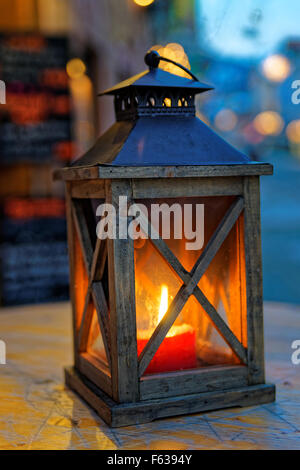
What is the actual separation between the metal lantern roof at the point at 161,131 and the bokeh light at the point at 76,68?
100 inches

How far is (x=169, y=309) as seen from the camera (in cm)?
143

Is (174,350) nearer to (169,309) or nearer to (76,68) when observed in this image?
(169,309)

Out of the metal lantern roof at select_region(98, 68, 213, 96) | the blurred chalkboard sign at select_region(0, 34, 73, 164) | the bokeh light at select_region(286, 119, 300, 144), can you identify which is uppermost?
the bokeh light at select_region(286, 119, 300, 144)

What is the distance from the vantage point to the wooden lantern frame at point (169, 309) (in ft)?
4.58

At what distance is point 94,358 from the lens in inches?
64.5

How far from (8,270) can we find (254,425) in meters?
2.35

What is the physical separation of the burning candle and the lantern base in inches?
3.3

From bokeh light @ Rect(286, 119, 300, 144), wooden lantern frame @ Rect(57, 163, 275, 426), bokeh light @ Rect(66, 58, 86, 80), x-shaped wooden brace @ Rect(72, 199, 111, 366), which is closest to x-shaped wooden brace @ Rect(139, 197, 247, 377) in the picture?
wooden lantern frame @ Rect(57, 163, 275, 426)

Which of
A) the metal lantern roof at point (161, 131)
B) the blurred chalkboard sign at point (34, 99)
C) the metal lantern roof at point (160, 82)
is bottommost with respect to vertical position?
the metal lantern roof at point (161, 131)

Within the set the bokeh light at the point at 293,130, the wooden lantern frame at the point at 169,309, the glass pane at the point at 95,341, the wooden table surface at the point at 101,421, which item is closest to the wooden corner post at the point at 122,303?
the wooden lantern frame at the point at 169,309

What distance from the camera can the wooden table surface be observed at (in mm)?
1299

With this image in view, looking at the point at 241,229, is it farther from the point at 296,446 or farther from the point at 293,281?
the point at 293,281

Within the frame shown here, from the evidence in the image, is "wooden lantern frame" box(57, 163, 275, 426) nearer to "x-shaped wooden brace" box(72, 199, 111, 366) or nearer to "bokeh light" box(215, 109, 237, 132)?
"x-shaped wooden brace" box(72, 199, 111, 366)

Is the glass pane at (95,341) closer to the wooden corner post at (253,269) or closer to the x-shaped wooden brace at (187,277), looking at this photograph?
the x-shaped wooden brace at (187,277)
